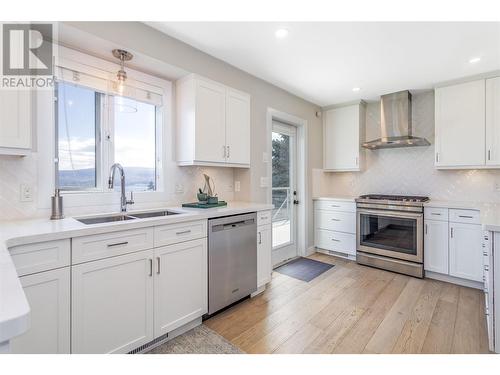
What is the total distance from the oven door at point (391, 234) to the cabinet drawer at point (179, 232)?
255cm

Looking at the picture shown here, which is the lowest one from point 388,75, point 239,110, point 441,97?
point 239,110

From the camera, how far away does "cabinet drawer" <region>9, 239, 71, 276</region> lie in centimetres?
125

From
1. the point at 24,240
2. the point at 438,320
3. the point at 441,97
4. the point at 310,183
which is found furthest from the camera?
the point at 310,183

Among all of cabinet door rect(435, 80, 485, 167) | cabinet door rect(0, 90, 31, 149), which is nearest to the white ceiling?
cabinet door rect(435, 80, 485, 167)

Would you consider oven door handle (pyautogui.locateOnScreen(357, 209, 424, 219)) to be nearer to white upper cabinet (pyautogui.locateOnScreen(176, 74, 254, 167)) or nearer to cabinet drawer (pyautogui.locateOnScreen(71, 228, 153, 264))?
white upper cabinet (pyautogui.locateOnScreen(176, 74, 254, 167))

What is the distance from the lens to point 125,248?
1.66 m

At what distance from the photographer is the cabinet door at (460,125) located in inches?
118

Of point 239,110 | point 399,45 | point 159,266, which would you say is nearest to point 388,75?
point 399,45

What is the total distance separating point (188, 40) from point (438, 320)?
3.38 meters

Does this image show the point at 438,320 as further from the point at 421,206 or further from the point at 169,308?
the point at 169,308

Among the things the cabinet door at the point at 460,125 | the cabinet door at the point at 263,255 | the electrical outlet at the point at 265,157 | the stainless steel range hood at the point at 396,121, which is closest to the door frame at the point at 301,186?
the electrical outlet at the point at 265,157

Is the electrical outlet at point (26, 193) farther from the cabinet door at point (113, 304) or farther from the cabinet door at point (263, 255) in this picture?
the cabinet door at point (263, 255)

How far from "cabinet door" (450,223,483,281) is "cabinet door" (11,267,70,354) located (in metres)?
3.76

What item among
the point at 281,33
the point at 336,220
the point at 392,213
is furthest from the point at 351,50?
the point at 336,220
